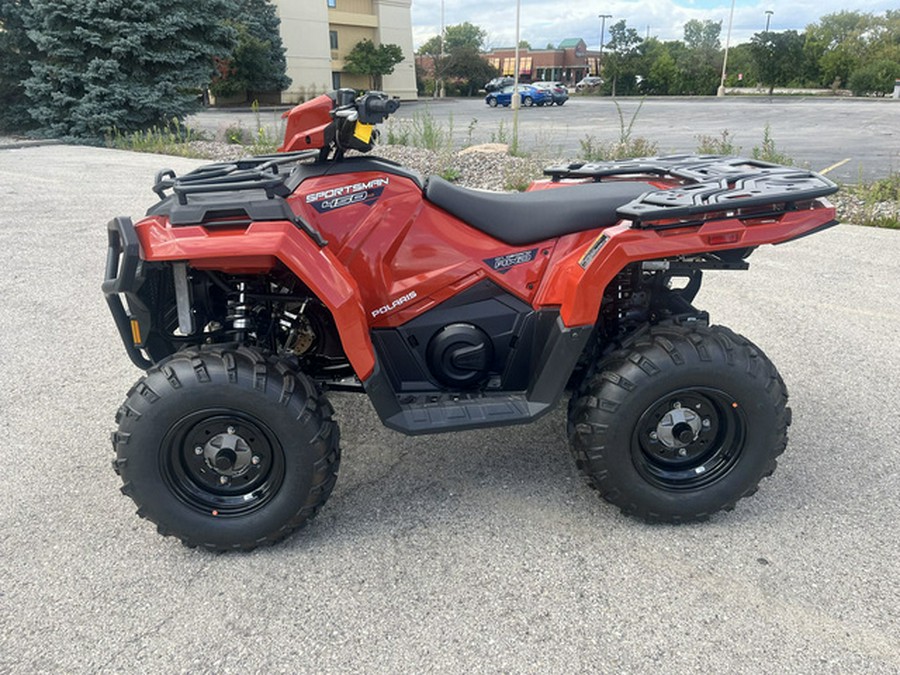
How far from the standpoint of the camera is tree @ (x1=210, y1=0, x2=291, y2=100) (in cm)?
3566

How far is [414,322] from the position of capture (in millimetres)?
2854

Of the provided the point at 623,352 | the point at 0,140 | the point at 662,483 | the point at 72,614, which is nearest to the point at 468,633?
the point at 662,483

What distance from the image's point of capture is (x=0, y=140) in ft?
53.3

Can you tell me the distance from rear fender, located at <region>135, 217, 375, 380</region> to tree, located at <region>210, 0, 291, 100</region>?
119ft

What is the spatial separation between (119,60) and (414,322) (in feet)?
51.0

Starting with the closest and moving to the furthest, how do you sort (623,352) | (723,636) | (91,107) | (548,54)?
(723,636) < (623,352) < (91,107) < (548,54)

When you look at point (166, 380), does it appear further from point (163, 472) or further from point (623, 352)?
point (623, 352)

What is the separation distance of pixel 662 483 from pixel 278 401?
152 cm

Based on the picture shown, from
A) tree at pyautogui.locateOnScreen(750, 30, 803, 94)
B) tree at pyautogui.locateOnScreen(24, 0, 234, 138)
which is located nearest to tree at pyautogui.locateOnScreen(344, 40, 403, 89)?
tree at pyautogui.locateOnScreen(750, 30, 803, 94)

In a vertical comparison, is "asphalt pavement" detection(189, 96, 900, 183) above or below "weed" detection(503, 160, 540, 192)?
below

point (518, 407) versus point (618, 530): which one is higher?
point (518, 407)

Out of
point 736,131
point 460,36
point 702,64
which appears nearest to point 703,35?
point 702,64

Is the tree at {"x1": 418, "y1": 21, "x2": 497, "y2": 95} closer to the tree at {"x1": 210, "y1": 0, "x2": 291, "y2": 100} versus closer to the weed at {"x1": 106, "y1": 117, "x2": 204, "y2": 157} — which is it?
the tree at {"x1": 210, "y1": 0, "x2": 291, "y2": 100}

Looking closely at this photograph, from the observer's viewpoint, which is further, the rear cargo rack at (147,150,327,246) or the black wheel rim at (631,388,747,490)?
the black wheel rim at (631,388,747,490)
